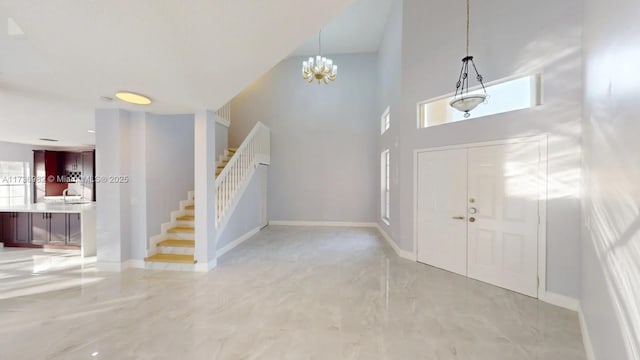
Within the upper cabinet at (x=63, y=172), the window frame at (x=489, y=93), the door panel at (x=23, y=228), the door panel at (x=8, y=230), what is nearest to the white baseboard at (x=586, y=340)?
the window frame at (x=489, y=93)

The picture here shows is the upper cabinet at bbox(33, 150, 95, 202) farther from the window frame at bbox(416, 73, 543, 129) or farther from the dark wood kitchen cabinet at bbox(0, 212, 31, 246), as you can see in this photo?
the window frame at bbox(416, 73, 543, 129)

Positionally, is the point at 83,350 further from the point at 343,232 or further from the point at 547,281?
the point at 343,232

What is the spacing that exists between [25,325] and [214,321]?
6.19ft

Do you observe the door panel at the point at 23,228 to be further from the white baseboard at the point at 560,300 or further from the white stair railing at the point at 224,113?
the white baseboard at the point at 560,300

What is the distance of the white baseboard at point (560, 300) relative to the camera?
3.05m

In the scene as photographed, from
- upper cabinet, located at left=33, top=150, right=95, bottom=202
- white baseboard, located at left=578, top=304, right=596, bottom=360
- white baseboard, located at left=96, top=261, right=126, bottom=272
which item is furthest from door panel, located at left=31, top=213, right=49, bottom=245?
white baseboard, located at left=578, top=304, right=596, bottom=360

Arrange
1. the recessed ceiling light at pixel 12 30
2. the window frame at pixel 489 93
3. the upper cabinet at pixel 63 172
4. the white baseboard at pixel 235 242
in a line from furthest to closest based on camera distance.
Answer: the upper cabinet at pixel 63 172 → the white baseboard at pixel 235 242 → the window frame at pixel 489 93 → the recessed ceiling light at pixel 12 30

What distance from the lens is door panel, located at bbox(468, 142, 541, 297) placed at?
134 inches

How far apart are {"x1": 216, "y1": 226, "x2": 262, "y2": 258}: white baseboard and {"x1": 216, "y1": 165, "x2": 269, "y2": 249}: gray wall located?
0.21 ft

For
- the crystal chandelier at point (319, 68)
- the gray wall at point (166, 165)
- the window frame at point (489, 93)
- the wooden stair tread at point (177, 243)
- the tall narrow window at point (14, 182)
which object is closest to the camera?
the window frame at point (489, 93)

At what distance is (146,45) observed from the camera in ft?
8.50

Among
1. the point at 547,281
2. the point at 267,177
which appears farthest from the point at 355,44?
the point at 547,281

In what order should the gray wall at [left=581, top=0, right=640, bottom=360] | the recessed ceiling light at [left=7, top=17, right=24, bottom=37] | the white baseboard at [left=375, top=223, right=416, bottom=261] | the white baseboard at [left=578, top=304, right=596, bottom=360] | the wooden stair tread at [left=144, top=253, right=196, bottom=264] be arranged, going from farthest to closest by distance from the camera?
the white baseboard at [left=375, top=223, right=416, bottom=261] → the wooden stair tread at [left=144, top=253, right=196, bottom=264] → the recessed ceiling light at [left=7, top=17, right=24, bottom=37] → the white baseboard at [left=578, top=304, right=596, bottom=360] → the gray wall at [left=581, top=0, right=640, bottom=360]

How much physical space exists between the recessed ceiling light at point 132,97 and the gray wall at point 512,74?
4.22 metres
